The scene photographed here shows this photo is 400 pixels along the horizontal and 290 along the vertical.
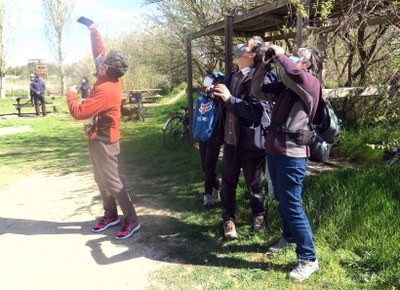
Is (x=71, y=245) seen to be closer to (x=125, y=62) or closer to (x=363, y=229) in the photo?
(x=125, y=62)

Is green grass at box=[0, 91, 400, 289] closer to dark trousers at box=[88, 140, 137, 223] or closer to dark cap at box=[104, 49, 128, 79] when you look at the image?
dark trousers at box=[88, 140, 137, 223]

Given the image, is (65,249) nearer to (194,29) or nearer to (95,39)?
(95,39)

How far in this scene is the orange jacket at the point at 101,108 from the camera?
3211 mm

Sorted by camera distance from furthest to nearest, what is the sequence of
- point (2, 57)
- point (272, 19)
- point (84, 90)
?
point (2, 57), point (84, 90), point (272, 19)

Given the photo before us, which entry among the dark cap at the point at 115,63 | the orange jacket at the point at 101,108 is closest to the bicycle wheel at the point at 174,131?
the orange jacket at the point at 101,108

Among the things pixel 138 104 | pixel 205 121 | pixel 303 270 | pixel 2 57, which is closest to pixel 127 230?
pixel 205 121

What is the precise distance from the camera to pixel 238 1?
758 cm

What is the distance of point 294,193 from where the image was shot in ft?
8.63

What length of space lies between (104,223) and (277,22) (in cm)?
426

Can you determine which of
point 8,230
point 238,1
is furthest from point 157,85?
point 8,230

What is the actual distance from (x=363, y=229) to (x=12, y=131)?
11.6 m

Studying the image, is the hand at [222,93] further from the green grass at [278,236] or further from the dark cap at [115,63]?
the green grass at [278,236]

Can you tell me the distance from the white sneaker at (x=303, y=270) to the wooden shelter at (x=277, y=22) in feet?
7.57

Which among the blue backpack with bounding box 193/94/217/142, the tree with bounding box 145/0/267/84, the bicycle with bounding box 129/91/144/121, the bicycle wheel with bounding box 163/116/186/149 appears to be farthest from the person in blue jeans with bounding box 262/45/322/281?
the bicycle with bounding box 129/91/144/121
